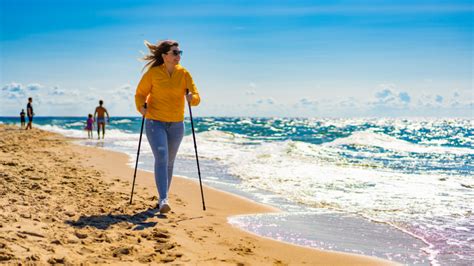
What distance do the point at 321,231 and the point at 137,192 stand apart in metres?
3.02

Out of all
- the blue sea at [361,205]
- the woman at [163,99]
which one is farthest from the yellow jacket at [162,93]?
the blue sea at [361,205]

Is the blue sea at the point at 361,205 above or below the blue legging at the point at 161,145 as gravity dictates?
below

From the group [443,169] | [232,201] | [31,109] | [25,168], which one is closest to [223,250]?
[232,201]

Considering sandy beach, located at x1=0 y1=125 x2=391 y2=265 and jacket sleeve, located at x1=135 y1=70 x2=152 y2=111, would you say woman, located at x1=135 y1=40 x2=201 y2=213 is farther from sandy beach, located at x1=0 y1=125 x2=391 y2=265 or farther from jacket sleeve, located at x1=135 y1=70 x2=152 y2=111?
sandy beach, located at x1=0 y1=125 x2=391 y2=265

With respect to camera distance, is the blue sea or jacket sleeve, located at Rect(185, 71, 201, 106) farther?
jacket sleeve, located at Rect(185, 71, 201, 106)

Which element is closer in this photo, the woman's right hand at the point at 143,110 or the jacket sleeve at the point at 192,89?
the woman's right hand at the point at 143,110

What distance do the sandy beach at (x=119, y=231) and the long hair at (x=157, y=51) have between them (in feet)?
6.20

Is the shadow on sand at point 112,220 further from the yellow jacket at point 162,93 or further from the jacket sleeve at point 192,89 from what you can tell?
the jacket sleeve at point 192,89

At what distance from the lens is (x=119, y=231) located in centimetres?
446

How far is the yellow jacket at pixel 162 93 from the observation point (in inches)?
224

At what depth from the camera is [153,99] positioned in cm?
571

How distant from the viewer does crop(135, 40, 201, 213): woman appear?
5645 mm

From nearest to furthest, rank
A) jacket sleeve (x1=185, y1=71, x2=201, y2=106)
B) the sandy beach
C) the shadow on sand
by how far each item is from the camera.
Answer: the sandy beach, the shadow on sand, jacket sleeve (x1=185, y1=71, x2=201, y2=106)

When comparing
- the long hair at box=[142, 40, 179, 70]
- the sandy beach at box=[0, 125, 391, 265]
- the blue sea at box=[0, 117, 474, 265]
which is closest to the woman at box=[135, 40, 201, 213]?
the long hair at box=[142, 40, 179, 70]
